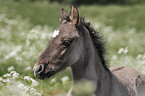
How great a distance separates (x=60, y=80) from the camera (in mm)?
6492

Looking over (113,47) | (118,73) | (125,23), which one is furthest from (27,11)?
(118,73)

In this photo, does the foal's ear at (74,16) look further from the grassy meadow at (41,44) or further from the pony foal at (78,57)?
the grassy meadow at (41,44)

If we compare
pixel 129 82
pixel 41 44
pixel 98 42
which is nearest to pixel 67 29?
pixel 98 42

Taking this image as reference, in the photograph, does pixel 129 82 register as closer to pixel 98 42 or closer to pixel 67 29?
pixel 98 42

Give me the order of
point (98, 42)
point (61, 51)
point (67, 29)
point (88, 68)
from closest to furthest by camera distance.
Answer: point (61, 51) → point (67, 29) → point (88, 68) → point (98, 42)

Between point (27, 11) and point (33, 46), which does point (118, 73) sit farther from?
point (27, 11)

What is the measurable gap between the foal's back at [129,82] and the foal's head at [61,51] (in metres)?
0.97

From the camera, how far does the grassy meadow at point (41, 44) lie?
3.85 metres

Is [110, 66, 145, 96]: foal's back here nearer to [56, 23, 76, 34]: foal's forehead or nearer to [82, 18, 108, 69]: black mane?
[82, 18, 108, 69]: black mane

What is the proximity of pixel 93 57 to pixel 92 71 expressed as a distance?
216 mm

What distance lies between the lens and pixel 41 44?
695 cm

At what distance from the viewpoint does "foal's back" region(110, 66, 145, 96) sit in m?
3.70

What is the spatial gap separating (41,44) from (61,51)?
158 inches

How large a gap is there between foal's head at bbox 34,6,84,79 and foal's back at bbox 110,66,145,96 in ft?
3.18
